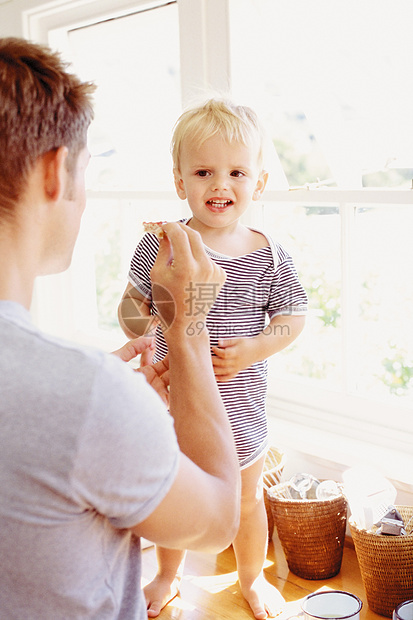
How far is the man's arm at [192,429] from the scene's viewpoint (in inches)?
31.8

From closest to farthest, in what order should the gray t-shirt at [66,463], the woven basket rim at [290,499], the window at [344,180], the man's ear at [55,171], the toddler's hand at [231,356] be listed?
the gray t-shirt at [66,463], the man's ear at [55,171], the toddler's hand at [231,356], the woven basket rim at [290,499], the window at [344,180]

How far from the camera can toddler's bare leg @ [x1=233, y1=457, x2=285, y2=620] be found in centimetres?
203

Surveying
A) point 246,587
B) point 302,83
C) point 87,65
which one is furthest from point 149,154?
point 246,587

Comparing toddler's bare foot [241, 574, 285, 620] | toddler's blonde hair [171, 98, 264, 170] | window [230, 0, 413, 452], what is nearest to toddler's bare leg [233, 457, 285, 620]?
toddler's bare foot [241, 574, 285, 620]

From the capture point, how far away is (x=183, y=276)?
1.03m

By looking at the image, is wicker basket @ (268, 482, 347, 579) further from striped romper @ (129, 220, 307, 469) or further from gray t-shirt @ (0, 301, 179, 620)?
gray t-shirt @ (0, 301, 179, 620)

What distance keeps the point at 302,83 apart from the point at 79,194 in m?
1.80

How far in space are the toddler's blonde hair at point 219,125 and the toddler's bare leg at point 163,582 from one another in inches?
45.5

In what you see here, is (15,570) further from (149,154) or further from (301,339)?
(149,154)

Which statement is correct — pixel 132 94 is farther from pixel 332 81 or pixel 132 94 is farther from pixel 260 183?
pixel 260 183

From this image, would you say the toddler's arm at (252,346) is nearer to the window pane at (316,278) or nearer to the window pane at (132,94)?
the window pane at (316,278)

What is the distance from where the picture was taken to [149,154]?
3.43 m

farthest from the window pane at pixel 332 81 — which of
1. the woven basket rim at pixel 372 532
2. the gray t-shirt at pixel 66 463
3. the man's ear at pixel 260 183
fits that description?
the gray t-shirt at pixel 66 463

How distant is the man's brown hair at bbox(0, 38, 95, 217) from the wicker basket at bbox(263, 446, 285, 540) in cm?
173
